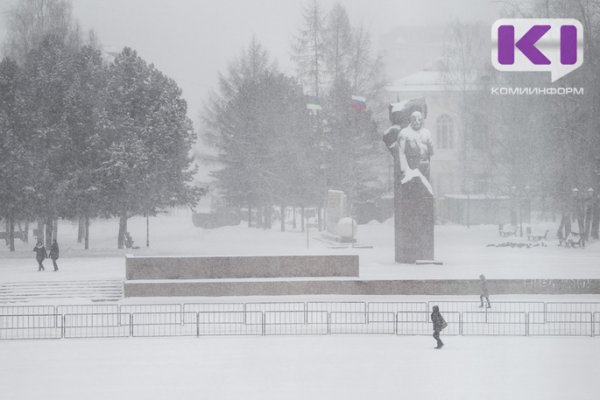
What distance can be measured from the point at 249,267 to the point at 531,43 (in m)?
12.5

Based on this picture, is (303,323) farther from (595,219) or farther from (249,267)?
(595,219)

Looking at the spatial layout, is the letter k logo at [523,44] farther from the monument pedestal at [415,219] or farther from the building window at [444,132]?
the building window at [444,132]

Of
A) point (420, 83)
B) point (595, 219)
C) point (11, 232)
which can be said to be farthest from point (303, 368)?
point (420, 83)

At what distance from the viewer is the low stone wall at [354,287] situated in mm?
27062

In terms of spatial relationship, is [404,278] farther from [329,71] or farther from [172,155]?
[329,71]

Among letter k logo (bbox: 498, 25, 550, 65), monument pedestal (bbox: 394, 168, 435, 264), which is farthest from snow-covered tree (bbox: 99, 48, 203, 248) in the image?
letter k logo (bbox: 498, 25, 550, 65)

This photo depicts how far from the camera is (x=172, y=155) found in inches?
1607

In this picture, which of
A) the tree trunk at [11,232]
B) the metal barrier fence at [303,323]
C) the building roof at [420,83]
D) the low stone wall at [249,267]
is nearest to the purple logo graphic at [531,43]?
the metal barrier fence at [303,323]

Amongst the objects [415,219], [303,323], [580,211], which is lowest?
[303,323]

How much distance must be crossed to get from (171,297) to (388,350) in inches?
402

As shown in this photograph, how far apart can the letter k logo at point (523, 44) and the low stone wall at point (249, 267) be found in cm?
982

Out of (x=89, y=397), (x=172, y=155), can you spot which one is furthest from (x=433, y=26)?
(x=89, y=397)

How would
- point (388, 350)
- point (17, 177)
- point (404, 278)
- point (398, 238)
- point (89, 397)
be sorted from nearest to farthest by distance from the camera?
point (89, 397)
point (388, 350)
point (404, 278)
point (398, 238)
point (17, 177)

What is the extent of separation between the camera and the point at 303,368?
57.0 ft
